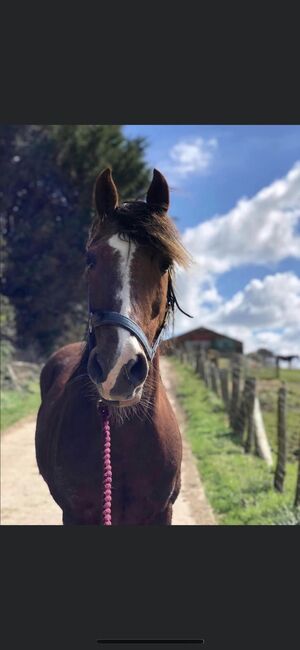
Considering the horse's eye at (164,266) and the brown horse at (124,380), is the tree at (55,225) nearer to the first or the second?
the brown horse at (124,380)

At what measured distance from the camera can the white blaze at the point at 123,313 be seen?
203cm

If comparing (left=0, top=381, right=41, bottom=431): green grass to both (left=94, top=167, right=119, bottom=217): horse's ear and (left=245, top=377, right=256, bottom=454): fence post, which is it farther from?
(left=94, top=167, right=119, bottom=217): horse's ear

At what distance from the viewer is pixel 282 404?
6453 millimetres

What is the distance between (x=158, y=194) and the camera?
2514 millimetres

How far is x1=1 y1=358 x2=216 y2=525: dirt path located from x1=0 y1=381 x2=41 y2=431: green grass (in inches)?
6.6

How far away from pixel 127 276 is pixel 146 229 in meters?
0.22

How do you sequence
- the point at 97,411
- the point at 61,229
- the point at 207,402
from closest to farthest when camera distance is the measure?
the point at 97,411 → the point at 61,229 → the point at 207,402

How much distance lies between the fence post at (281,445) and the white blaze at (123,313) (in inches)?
171

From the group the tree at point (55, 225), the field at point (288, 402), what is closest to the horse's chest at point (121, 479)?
the field at point (288, 402)

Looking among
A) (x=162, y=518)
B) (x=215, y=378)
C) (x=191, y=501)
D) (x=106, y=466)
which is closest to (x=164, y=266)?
(x=106, y=466)

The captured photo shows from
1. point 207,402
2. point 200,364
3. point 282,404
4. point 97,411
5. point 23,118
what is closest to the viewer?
point 97,411
